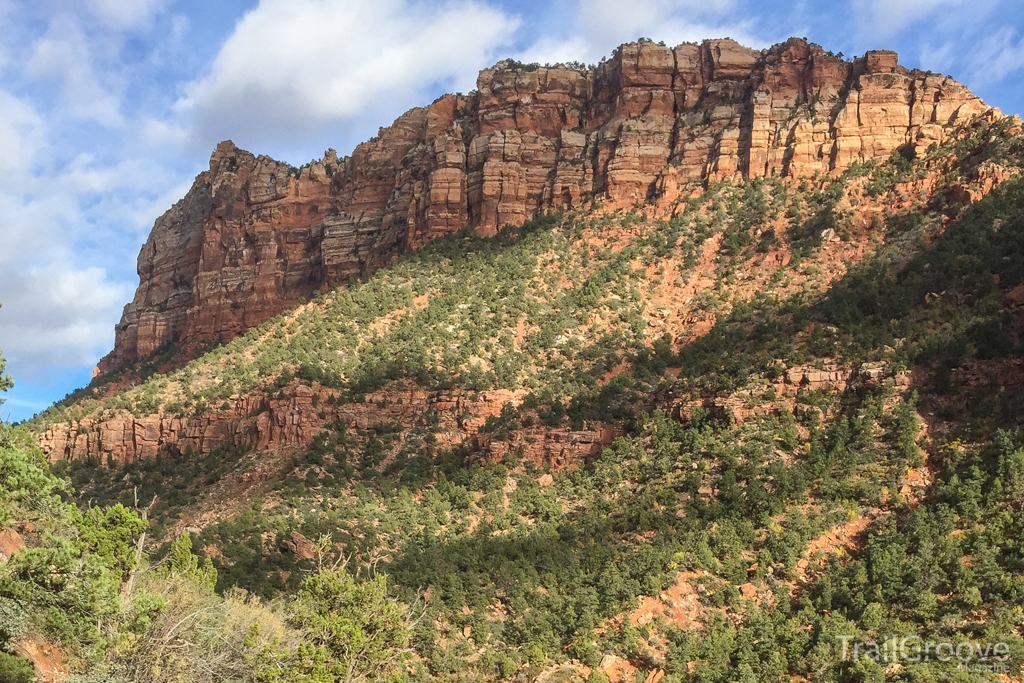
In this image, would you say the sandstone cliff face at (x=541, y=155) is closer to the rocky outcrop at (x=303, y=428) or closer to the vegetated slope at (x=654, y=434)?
the vegetated slope at (x=654, y=434)

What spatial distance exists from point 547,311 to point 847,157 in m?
23.4

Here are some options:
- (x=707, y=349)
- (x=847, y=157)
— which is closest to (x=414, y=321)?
(x=707, y=349)

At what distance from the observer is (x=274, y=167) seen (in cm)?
8706

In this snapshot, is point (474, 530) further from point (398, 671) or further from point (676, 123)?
point (676, 123)

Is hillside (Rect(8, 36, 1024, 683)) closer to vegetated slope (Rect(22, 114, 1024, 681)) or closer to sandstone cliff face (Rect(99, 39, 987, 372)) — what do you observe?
vegetated slope (Rect(22, 114, 1024, 681))

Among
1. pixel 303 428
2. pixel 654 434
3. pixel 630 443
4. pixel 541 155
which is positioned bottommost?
pixel 630 443

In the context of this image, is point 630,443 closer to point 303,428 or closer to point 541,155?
point 303,428

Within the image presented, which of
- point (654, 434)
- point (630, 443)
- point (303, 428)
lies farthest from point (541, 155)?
point (654, 434)

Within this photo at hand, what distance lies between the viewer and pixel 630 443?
46156mm

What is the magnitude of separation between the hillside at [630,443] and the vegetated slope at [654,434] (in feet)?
0.53

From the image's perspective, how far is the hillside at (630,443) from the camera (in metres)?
31.6

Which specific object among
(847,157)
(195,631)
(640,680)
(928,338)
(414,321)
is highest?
(847,157)

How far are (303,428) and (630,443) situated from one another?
1777cm

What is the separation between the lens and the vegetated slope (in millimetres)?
34188
